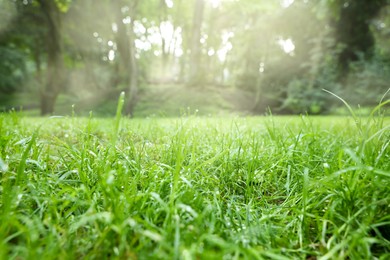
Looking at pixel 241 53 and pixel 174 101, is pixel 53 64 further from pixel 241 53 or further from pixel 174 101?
pixel 241 53

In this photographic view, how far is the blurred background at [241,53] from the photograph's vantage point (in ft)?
39.4

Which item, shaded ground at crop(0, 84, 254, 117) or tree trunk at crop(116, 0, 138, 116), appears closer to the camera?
tree trunk at crop(116, 0, 138, 116)

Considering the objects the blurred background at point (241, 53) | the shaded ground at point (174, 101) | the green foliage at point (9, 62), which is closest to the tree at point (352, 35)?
the blurred background at point (241, 53)

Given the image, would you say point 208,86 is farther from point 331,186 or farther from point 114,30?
point 331,186

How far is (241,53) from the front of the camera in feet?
76.4

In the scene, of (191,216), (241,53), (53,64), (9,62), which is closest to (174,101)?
(53,64)

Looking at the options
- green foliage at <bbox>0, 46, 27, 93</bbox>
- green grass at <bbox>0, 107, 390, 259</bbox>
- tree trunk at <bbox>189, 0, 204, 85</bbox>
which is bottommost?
green grass at <bbox>0, 107, 390, 259</bbox>

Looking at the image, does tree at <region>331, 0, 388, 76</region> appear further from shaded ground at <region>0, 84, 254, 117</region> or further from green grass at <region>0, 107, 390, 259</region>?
green grass at <region>0, 107, 390, 259</region>

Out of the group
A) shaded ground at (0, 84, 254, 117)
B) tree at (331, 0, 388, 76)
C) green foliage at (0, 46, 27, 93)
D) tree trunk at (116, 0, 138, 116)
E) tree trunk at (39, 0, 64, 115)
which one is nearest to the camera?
tree trunk at (39, 0, 64, 115)

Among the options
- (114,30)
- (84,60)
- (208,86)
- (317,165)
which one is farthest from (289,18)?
(317,165)

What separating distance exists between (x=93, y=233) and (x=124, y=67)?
759 inches

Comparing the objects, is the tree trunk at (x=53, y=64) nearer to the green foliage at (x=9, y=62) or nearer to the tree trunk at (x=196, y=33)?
the green foliage at (x=9, y=62)

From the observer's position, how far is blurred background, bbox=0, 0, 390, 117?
12.0 metres

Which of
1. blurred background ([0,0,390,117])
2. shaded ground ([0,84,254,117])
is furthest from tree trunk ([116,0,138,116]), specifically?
shaded ground ([0,84,254,117])
